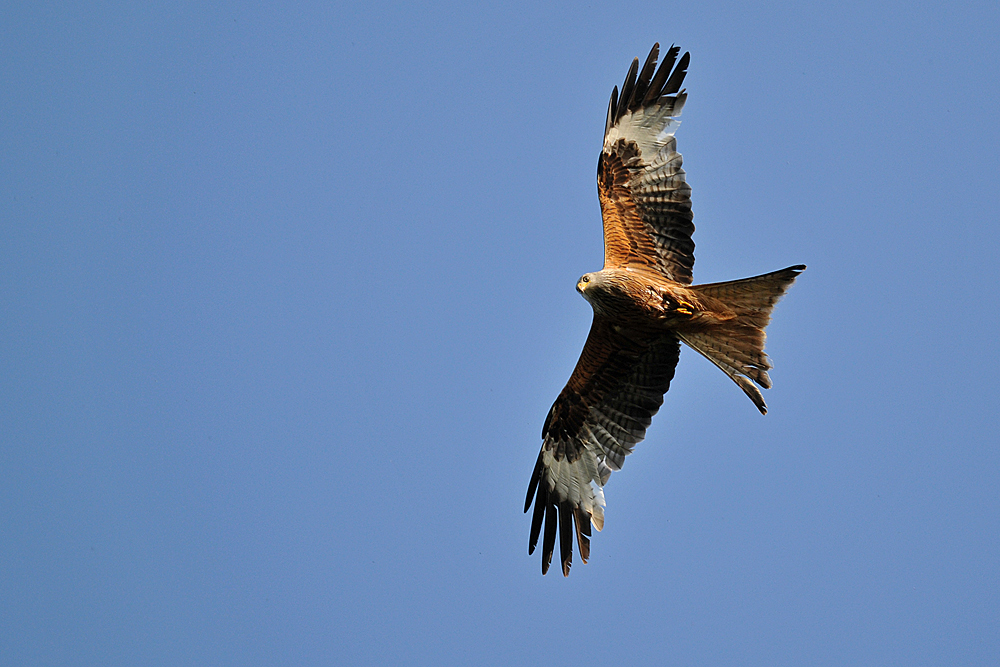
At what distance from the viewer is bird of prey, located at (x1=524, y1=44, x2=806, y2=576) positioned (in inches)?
323

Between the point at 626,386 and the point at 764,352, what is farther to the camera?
the point at 626,386

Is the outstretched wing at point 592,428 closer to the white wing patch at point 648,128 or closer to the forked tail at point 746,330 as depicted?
the forked tail at point 746,330

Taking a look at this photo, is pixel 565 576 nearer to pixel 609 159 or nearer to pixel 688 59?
pixel 609 159

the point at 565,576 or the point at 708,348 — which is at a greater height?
the point at 708,348

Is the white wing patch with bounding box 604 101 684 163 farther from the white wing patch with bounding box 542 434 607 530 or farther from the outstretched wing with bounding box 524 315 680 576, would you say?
the white wing patch with bounding box 542 434 607 530

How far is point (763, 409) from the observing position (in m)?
8.08

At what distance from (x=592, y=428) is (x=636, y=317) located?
1510mm

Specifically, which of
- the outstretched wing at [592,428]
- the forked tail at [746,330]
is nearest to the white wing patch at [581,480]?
the outstretched wing at [592,428]

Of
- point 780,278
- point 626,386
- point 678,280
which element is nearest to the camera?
point 780,278

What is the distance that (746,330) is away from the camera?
817 centimetres

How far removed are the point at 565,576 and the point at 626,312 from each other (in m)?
2.76

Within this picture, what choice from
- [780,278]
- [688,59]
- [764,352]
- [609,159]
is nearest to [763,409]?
[764,352]

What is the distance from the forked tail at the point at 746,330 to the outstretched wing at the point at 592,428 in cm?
65

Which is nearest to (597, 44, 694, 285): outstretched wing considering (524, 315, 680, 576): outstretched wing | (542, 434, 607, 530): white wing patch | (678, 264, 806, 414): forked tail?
(678, 264, 806, 414): forked tail
